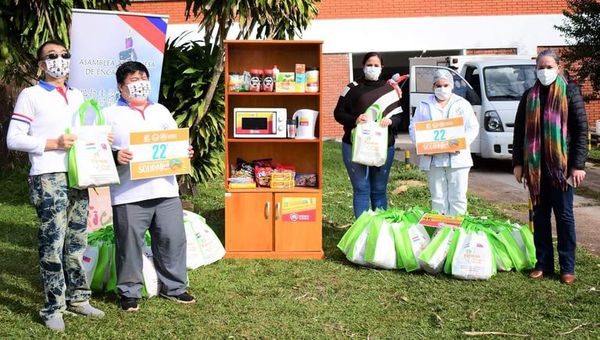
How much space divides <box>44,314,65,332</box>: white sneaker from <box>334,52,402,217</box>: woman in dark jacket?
323 cm

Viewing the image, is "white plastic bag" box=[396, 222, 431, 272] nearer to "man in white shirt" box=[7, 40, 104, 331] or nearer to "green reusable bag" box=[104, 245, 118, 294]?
"green reusable bag" box=[104, 245, 118, 294]

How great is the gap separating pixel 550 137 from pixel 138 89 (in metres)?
3.32

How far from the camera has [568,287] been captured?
5445mm

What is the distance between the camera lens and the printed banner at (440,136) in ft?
20.3

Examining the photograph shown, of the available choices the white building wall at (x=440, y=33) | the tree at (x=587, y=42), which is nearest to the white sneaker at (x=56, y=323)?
the tree at (x=587, y=42)

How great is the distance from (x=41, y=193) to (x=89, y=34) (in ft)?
8.12

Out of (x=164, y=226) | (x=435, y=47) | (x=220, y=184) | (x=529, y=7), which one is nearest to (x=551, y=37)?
(x=529, y=7)

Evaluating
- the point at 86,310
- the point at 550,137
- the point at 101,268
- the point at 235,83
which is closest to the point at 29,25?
the point at 235,83

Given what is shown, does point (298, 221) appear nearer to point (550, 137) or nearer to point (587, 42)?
point (550, 137)

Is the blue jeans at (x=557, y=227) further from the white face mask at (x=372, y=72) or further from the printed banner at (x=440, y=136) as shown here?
the white face mask at (x=372, y=72)

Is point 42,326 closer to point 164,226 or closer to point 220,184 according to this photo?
point 164,226

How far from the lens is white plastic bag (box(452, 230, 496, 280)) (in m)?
5.60

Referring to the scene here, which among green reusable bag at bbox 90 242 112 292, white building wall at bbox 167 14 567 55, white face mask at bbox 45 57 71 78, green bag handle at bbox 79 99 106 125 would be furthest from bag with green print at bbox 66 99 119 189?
white building wall at bbox 167 14 567 55

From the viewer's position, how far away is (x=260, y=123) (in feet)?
21.4
